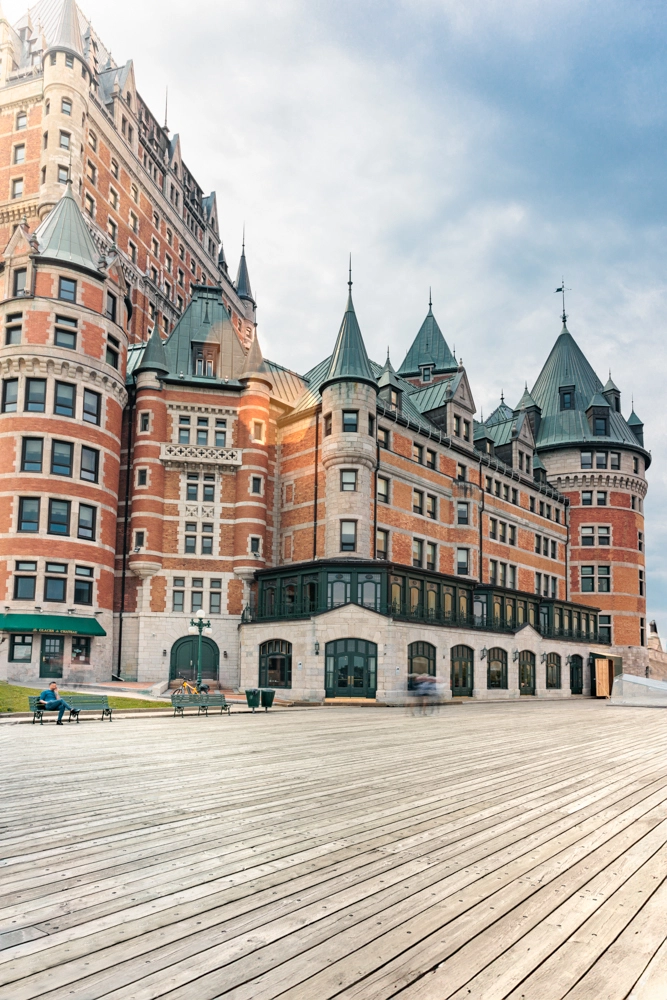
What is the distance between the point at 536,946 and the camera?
190 inches

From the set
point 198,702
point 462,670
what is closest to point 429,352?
point 462,670

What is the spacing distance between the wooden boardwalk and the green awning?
3110 centimetres

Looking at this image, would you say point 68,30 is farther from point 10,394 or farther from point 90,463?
point 90,463

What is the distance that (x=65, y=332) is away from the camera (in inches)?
1795

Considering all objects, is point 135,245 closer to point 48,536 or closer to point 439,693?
point 48,536

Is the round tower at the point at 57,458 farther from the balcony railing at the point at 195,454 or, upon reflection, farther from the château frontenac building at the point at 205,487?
the balcony railing at the point at 195,454

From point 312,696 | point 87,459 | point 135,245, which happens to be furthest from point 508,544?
point 135,245

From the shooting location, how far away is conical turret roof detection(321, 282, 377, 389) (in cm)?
4672

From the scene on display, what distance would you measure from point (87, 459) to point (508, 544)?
3308cm

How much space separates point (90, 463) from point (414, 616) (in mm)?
21214

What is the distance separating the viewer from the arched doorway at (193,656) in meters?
47.0

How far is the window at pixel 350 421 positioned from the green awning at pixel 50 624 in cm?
1878

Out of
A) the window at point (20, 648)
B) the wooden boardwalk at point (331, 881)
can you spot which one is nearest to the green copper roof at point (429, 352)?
the window at point (20, 648)

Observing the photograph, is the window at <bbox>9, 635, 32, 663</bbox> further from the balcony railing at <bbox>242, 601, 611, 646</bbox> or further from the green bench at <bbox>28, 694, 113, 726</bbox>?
the green bench at <bbox>28, 694, 113, 726</bbox>
